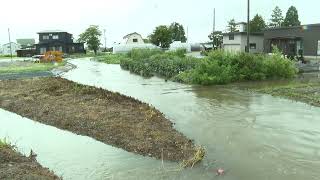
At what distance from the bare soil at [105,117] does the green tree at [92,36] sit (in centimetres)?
6184

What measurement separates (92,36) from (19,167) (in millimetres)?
74451

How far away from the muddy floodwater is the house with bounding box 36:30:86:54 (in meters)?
62.7

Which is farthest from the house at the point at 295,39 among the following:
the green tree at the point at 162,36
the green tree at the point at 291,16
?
the green tree at the point at 162,36

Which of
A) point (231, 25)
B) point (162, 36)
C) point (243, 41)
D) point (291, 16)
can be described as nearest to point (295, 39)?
point (243, 41)

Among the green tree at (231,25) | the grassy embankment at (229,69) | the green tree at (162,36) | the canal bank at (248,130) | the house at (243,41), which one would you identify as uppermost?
the green tree at (231,25)

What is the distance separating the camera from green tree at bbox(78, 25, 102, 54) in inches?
3219

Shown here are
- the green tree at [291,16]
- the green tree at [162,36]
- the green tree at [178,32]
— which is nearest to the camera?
the green tree at [291,16]

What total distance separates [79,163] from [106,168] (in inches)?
33.0

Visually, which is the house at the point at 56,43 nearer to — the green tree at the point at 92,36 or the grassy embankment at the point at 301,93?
the green tree at the point at 92,36

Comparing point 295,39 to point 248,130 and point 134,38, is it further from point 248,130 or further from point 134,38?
point 134,38

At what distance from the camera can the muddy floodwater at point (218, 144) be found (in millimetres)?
9055

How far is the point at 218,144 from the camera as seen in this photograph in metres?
11.1

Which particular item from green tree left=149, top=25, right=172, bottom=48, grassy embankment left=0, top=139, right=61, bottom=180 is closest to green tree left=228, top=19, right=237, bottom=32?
green tree left=149, top=25, right=172, bottom=48

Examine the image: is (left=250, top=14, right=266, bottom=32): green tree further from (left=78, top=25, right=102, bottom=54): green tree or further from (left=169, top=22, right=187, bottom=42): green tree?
(left=78, top=25, right=102, bottom=54): green tree
